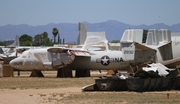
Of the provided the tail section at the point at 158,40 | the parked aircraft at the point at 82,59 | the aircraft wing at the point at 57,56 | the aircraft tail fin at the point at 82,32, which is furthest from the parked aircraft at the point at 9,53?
the tail section at the point at 158,40

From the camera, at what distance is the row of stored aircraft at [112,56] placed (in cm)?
3819

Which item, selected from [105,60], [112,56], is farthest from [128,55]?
[105,60]

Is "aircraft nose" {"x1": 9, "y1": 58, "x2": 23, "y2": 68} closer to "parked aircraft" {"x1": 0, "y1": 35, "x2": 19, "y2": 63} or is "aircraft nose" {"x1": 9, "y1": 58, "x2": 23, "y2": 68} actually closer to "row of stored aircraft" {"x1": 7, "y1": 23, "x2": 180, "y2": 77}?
"row of stored aircraft" {"x1": 7, "y1": 23, "x2": 180, "y2": 77}

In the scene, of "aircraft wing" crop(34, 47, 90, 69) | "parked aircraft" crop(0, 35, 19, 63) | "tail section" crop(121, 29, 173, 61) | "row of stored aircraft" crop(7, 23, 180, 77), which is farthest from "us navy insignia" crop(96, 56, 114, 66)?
"parked aircraft" crop(0, 35, 19, 63)

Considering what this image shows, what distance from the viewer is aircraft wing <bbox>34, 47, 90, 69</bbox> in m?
39.2

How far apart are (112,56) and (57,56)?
186 inches

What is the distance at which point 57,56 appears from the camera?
130 ft

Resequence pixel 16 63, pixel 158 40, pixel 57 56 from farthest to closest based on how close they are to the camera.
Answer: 1. pixel 16 63
2. pixel 158 40
3. pixel 57 56

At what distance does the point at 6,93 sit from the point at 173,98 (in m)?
8.94

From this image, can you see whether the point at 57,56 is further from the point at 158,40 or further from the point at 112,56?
the point at 158,40

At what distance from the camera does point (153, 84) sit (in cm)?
2489

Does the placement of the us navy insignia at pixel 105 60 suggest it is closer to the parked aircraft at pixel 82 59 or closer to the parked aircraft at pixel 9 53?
the parked aircraft at pixel 82 59

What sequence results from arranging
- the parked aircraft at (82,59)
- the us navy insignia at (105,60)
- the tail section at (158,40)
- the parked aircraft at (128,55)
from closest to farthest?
the parked aircraft at (128,55), the tail section at (158,40), the parked aircraft at (82,59), the us navy insignia at (105,60)

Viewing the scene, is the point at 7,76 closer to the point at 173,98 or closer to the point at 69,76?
the point at 69,76
